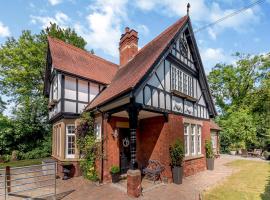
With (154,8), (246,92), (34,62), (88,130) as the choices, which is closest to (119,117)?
(88,130)

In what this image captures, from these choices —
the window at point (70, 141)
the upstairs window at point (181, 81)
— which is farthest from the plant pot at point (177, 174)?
the window at point (70, 141)

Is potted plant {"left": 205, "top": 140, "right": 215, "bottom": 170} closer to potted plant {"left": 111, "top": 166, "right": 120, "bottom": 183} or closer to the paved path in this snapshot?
the paved path

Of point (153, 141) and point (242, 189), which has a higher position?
point (153, 141)

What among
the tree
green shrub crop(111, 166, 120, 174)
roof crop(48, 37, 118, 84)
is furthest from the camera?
the tree

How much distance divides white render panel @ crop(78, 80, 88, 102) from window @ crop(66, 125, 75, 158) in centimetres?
198

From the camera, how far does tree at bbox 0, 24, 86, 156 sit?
21578 mm

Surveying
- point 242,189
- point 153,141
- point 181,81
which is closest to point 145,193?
point 153,141

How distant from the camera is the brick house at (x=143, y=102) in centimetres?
916

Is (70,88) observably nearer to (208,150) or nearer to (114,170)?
(114,170)

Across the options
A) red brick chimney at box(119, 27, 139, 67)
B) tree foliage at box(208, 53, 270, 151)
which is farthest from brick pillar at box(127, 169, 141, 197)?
tree foliage at box(208, 53, 270, 151)

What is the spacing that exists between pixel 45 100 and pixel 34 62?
5477 millimetres

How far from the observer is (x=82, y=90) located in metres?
13.1

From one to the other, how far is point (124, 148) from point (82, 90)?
481cm

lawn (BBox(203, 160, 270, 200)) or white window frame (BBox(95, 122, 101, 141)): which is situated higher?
white window frame (BBox(95, 122, 101, 141))
